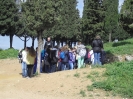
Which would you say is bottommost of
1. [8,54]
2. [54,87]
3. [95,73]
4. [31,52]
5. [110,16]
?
[54,87]

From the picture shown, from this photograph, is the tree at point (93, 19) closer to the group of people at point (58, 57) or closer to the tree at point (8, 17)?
the tree at point (8, 17)

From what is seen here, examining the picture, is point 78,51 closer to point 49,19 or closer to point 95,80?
point 49,19

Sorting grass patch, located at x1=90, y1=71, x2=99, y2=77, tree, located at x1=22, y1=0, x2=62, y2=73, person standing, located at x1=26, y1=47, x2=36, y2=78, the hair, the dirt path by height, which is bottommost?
the dirt path

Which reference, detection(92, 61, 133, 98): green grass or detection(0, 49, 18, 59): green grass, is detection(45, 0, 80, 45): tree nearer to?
detection(0, 49, 18, 59): green grass

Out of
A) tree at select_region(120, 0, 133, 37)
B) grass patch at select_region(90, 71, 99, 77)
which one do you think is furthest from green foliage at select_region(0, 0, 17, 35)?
grass patch at select_region(90, 71, 99, 77)

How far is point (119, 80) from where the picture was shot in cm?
1232

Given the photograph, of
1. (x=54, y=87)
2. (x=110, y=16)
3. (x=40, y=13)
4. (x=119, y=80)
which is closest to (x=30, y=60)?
(x=40, y=13)

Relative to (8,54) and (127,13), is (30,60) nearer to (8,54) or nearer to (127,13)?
(127,13)

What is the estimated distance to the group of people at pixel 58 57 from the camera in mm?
15219

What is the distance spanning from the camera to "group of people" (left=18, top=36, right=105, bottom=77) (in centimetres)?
1522

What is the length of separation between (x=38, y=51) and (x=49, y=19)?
5.90 ft

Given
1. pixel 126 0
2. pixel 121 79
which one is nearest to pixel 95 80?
pixel 121 79

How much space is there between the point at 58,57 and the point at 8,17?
29.7 meters

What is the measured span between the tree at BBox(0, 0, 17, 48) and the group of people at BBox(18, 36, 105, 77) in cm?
2801
